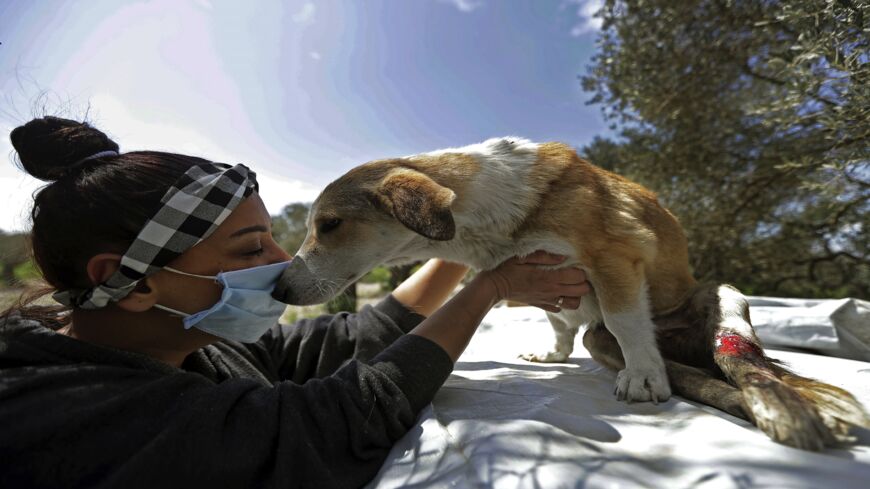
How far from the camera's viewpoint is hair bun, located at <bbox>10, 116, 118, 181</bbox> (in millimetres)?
1720

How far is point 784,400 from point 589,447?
669 millimetres

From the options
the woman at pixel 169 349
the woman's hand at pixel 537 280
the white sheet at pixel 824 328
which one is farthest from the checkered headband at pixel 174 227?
the white sheet at pixel 824 328

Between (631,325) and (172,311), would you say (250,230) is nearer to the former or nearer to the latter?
(172,311)

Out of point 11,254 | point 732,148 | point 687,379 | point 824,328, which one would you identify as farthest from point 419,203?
point 732,148

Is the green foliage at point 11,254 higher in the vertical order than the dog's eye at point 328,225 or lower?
lower

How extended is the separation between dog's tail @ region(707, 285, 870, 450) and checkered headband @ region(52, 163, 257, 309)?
86.0 inches

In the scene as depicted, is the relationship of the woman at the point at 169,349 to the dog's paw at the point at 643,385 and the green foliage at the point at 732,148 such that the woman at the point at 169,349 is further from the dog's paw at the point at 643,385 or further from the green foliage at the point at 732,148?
the green foliage at the point at 732,148

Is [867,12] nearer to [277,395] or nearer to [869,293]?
[277,395]

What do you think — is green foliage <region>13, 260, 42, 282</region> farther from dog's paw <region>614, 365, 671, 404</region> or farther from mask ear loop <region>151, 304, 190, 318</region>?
dog's paw <region>614, 365, 671, 404</region>

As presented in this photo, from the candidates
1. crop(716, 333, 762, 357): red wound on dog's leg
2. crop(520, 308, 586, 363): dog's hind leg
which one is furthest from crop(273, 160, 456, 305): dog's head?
crop(716, 333, 762, 357): red wound on dog's leg

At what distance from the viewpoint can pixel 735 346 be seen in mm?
1967

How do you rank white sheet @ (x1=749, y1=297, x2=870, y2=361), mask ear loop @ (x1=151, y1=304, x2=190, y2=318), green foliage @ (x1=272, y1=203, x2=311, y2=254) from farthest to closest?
green foliage @ (x1=272, y1=203, x2=311, y2=254), white sheet @ (x1=749, y1=297, x2=870, y2=361), mask ear loop @ (x1=151, y1=304, x2=190, y2=318)

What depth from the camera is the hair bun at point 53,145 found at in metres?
1.72

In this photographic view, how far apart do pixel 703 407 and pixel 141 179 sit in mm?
2487
